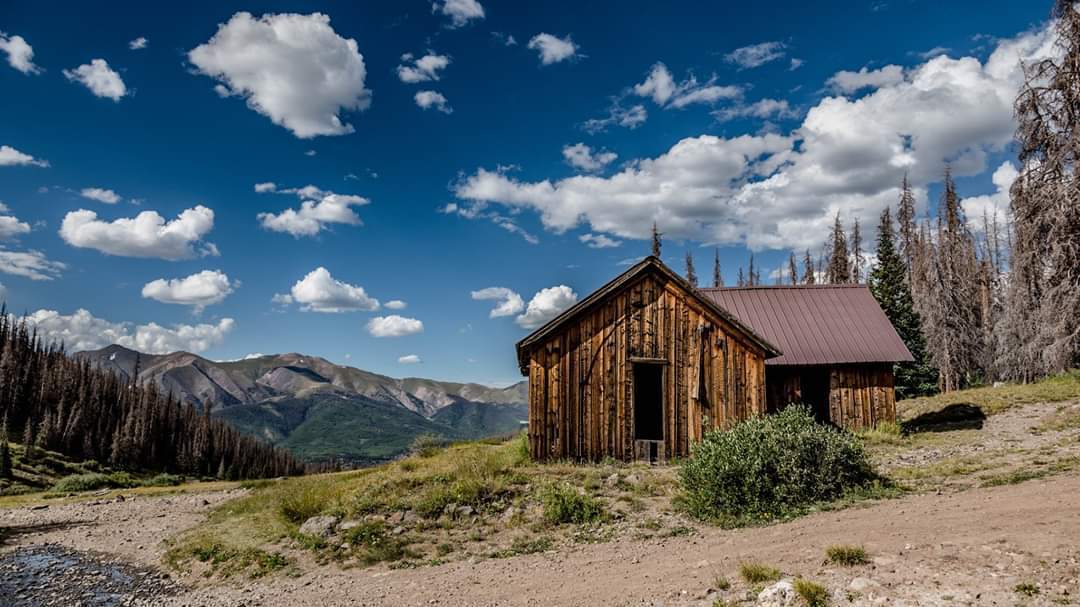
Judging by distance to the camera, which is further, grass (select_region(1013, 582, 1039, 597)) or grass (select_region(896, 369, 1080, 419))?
grass (select_region(896, 369, 1080, 419))

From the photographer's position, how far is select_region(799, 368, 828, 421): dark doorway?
21453mm

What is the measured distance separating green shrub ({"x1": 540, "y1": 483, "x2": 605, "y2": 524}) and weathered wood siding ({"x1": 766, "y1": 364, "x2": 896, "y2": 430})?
10.7m

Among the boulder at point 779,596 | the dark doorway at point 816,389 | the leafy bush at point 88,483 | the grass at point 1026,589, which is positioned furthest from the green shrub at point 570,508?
the leafy bush at point 88,483

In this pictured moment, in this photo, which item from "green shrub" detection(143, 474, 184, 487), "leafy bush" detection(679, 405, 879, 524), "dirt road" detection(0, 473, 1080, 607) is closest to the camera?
"dirt road" detection(0, 473, 1080, 607)

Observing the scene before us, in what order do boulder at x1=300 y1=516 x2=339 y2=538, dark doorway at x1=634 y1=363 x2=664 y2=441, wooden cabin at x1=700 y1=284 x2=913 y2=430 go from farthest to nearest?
dark doorway at x1=634 y1=363 x2=664 y2=441 < wooden cabin at x1=700 y1=284 x2=913 y2=430 < boulder at x1=300 y1=516 x2=339 y2=538

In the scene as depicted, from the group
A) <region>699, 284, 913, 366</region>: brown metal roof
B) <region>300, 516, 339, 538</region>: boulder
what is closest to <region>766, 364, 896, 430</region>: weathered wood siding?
<region>699, 284, 913, 366</region>: brown metal roof

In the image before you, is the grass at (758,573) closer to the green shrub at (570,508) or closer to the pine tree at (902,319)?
the green shrub at (570,508)

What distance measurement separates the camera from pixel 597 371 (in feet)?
56.3

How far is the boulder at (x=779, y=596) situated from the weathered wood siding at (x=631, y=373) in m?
10.0

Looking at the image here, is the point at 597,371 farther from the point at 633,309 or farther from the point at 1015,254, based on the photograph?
the point at 1015,254

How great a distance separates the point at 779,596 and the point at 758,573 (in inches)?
26.5

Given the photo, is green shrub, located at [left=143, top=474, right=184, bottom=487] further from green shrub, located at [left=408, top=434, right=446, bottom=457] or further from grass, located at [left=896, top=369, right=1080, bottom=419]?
grass, located at [left=896, top=369, right=1080, bottom=419]

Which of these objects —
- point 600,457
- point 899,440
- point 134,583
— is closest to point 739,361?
point 600,457

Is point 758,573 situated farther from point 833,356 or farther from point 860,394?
point 860,394
